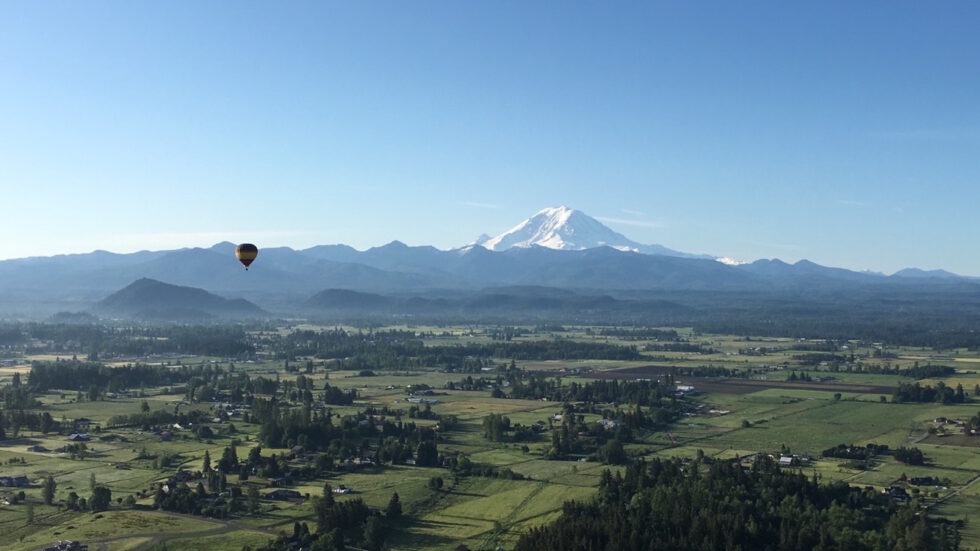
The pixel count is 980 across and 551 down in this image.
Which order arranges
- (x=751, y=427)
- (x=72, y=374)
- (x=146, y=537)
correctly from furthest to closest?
(x=72, y=374), (x=751, y=427), (x=146, y=537)

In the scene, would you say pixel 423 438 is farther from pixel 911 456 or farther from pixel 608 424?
pixel 911 456

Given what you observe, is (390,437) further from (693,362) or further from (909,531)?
(693,362)

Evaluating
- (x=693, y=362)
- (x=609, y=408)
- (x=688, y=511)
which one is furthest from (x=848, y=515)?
(x=693, y=362)

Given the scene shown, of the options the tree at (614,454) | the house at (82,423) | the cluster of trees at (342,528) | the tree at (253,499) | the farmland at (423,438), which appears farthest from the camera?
the house at (82,423)

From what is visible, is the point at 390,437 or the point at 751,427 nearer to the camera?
the point at 390,437

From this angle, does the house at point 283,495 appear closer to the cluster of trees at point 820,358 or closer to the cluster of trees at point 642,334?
the cluster of trees at point 820,358

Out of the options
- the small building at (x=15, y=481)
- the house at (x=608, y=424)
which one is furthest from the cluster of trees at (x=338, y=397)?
the small building at (x=15, y=481)
